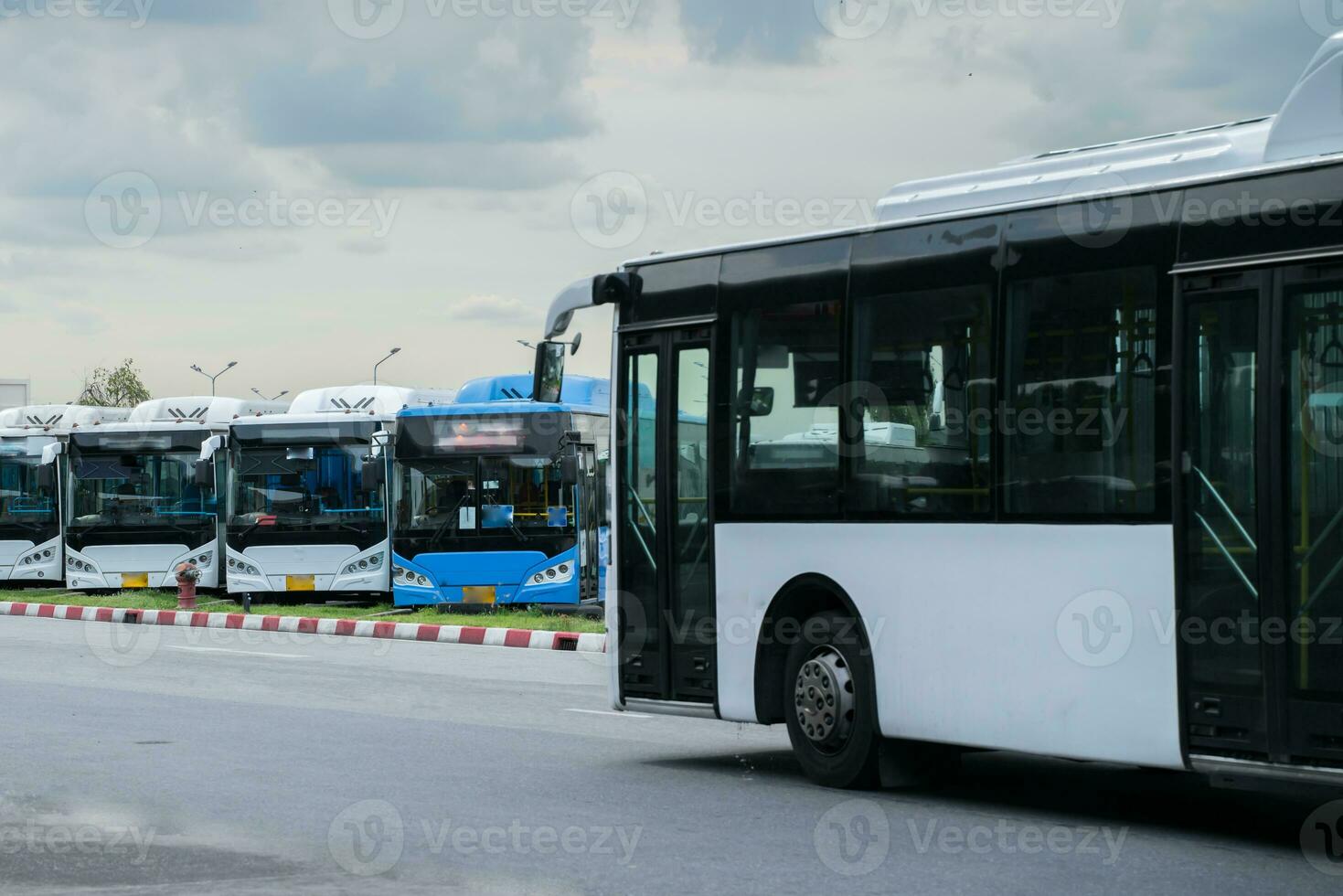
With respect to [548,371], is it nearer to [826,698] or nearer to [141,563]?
[826,698]

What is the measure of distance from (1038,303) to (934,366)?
2.28 feet

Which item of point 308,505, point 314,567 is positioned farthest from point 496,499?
point 314,567

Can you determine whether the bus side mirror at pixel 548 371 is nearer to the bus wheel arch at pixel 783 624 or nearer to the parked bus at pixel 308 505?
the bus wheel arch at pixel 783 624

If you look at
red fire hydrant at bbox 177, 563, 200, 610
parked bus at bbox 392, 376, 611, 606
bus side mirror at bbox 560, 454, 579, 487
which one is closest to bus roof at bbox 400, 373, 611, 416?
parked bus at bbox 392, 376, 611, 606

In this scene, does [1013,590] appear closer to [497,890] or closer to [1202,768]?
[1202,768]

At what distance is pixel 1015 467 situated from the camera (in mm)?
8953

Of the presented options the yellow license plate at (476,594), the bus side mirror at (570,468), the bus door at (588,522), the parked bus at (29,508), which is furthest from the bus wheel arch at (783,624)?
the parked bus at (29,508)

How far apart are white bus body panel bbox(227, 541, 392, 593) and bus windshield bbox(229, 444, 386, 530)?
14.4 inches

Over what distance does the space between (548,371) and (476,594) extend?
14.6 meters

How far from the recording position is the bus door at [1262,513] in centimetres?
756

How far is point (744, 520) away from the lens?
34.8 ft

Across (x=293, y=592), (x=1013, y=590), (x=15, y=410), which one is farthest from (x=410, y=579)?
(x=1013, y=590)

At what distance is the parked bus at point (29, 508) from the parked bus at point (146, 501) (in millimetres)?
3030

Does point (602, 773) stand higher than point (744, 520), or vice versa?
point (744, 520)
